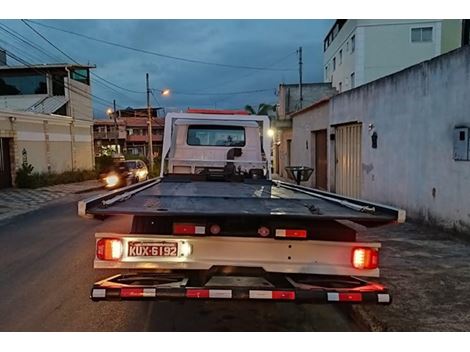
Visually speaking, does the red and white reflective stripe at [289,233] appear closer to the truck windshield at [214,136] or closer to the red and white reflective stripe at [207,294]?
the red and white reflective stripe at [207,294]

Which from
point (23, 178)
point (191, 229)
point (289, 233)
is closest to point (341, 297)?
point (289, 233)

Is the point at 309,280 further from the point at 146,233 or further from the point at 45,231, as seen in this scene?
the point at 45,231

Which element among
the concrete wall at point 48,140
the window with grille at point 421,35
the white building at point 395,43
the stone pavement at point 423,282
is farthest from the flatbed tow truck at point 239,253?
the window with grille at point 421,35

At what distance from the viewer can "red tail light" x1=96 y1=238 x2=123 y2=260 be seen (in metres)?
3.88

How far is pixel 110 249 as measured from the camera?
12.8 feet

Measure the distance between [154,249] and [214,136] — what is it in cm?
537

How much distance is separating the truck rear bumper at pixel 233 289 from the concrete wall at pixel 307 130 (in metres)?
14.0

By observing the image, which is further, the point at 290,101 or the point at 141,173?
the point at 290,101

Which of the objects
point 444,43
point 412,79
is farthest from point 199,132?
point 444,43

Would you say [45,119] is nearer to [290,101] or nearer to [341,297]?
[290,101]

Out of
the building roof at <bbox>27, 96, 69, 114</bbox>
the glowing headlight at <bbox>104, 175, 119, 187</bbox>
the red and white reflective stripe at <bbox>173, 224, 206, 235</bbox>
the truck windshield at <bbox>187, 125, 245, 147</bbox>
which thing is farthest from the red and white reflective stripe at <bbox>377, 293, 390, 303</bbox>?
the building roof at <bbox>27, 96, 69, 114</bbox>

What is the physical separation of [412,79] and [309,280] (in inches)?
295

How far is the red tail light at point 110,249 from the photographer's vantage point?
153 inches

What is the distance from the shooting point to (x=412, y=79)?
1009 cm
